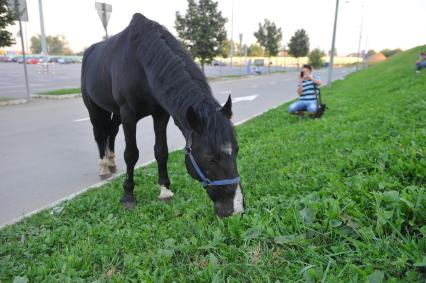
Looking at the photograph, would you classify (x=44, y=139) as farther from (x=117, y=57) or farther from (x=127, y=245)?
(x=127, y=245)

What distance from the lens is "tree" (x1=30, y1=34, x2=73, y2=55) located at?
104 m

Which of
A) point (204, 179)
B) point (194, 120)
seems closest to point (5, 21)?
point (194, 120)

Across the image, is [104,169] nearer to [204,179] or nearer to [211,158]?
[204,179]

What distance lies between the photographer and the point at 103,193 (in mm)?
4238

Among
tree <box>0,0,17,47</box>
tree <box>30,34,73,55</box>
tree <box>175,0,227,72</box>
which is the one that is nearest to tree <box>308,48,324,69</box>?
tree <box>175,0,227,72</box>

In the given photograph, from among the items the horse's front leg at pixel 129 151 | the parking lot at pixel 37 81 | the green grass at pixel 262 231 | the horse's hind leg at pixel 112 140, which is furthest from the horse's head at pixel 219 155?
the parking lot at pixel 37 81

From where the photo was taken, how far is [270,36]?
4897 cm

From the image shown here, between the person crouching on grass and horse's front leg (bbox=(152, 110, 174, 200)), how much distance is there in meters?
5.43

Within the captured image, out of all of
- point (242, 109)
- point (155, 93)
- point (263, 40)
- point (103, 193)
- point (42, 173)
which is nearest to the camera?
point (155, 93)

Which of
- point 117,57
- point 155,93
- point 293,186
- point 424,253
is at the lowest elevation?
point 293,186

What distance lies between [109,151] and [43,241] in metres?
2.37

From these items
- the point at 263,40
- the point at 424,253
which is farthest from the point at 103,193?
the point at 263,40

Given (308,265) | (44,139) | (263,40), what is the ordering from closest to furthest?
(308,265)
(44,139)
(263,40)

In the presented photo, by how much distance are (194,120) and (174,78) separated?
0.60 metres
